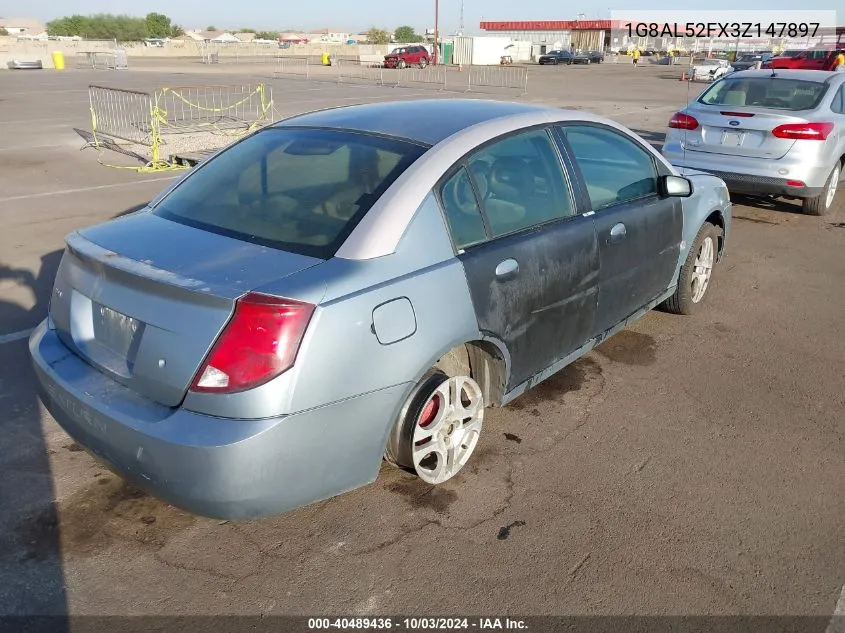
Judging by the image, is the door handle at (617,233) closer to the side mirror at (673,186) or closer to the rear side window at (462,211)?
the side mirror at (673,186)

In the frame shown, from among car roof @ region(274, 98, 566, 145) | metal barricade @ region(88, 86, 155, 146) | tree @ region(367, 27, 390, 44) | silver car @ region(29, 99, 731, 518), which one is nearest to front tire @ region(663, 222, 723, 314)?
silver car @ region(29, 99, 731, 518)

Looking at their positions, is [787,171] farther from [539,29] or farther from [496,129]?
[539,29]

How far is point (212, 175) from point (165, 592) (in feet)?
6.36

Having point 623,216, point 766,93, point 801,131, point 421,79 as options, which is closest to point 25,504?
point 623,216

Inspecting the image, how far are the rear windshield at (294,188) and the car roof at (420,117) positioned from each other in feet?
0.30

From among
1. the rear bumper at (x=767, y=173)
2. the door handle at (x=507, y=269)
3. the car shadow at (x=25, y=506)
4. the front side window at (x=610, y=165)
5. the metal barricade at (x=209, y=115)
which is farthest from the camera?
the metal barricade at (x=209, y=115)

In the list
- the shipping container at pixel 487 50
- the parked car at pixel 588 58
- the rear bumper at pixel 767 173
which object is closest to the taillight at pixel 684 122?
the rear bumper at pixel 767 173

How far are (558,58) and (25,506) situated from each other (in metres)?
65.6

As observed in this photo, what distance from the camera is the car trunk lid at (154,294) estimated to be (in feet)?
8.26

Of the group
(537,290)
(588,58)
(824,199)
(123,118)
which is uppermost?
(588,58)

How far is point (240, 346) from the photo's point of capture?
2.46 meters

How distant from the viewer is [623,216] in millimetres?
4113

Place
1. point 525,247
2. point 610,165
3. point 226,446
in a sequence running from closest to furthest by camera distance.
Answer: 1. point 226,446
2. point 525,247
3. point 610,165

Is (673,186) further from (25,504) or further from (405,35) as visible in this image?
(405,35)
